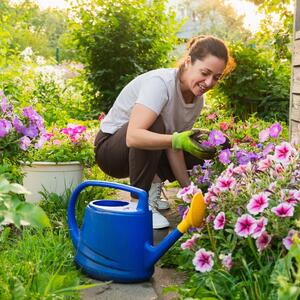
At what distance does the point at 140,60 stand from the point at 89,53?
0.59 meters

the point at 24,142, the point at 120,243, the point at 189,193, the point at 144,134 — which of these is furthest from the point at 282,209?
the point at 24,142

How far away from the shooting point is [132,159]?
9.18ft

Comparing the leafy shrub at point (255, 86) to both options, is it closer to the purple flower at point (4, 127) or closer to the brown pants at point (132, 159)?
the brown pants at point (132, 159)

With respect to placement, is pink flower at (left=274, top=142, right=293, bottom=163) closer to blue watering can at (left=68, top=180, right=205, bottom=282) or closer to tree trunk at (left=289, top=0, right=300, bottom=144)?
blue watering can at (left=68, top=180, right=205, bottom=282)

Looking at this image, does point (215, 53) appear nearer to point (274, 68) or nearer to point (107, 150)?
point (107, 150)

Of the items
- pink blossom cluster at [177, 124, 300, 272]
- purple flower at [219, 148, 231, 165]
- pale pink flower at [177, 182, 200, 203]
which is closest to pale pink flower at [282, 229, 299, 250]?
pink blossom cluster at [177, 124, 300, 272]

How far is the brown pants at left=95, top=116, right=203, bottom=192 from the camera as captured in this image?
109 inches

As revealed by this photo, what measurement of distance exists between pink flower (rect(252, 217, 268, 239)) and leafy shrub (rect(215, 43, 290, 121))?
429 centimetres

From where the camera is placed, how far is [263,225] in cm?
166

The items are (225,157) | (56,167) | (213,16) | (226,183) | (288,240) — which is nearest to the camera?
(288,240)

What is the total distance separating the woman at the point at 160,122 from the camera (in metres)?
2.64

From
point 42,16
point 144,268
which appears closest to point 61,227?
point 144,268

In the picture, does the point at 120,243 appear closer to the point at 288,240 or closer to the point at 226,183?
the point at 226,183

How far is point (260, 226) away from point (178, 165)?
1300 mm
